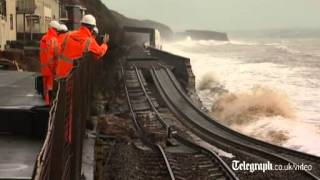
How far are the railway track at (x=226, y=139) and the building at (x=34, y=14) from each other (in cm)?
2223

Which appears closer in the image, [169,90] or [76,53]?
[76,53]

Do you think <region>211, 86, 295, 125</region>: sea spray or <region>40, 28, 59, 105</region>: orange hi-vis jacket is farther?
<region>211, 86, 295, 125</region>: sea spray

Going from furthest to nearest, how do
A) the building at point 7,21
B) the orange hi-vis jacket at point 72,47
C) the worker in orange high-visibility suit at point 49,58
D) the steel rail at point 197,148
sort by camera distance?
the building at point 7,21 < the steel rail at point 197,148 < the worker in orange high-visibility suit at point 49,58 < the orange hi-vis jacket at point 72,47

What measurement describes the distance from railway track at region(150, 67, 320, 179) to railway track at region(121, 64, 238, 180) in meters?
0.93

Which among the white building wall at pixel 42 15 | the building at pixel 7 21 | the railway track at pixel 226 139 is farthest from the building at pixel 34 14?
the railway track at pixel 226 139

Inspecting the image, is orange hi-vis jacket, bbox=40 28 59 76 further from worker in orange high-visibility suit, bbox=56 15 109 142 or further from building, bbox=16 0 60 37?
building, bbox=16 0 60 37

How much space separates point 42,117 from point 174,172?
5.40m

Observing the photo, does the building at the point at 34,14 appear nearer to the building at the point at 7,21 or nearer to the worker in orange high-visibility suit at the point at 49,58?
the building at the point at 7,21

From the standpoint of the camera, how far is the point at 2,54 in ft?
80.6

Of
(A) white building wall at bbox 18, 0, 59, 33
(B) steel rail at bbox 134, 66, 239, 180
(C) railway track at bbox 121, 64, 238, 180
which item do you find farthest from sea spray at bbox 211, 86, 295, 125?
(A) white building wall at bbox 18, 0, 59, 33

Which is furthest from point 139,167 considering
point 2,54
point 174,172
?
point 2,54

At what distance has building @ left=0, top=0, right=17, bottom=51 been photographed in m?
35.8

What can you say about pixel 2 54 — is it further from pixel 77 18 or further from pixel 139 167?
pixel 139 167

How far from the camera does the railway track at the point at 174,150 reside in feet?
40.9
